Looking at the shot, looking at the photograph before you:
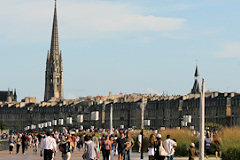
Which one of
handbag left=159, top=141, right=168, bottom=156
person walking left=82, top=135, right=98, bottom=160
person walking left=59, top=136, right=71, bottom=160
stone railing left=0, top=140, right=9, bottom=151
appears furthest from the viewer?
stone railing left=0, top=140, right=9, bottom=151

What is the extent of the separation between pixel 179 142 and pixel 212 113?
3817 inches

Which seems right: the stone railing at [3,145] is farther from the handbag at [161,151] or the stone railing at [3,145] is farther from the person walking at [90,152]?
the person walking at [90,152]

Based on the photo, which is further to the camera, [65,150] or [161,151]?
[65,150]

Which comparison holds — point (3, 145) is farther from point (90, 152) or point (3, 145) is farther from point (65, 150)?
point (90, 152)

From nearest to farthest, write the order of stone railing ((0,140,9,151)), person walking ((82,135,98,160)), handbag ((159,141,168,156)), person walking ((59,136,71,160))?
person walking ((82,135,98,160)), handbag ((159,141,168,156)), person walking ((59,136,71,160)), stone railing ((0,140,9,151))

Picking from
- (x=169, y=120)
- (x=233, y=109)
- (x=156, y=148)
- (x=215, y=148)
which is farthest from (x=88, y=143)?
(x=169, y=120)

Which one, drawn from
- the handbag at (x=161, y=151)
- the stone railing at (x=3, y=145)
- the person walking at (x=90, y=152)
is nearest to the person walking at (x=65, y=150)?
the person walking at (x=90, y=152)

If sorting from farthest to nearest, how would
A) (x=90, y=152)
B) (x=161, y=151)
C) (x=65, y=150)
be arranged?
(x=65, y=150)
(x=161, y=151)
(x=90, y=152)

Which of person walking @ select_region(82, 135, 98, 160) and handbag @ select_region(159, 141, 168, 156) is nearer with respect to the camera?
person walking @ select_region(82, 135, 98, 160)

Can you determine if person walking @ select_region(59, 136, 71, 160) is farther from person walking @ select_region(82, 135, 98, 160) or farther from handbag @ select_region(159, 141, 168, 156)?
handbag @ select_region(159, 141, 168, 156)

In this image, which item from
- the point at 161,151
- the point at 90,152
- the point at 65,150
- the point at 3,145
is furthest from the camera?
the point at 3,145

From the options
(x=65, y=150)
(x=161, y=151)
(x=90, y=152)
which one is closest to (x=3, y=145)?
(x=65, y=150)

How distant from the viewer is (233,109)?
135 meters

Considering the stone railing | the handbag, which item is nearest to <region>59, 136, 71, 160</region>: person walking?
the handbag
